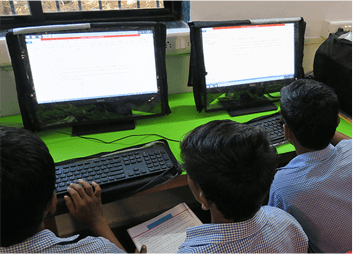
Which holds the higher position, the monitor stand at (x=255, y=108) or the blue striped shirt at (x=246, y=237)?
the monitor stand at (x=255, y=108)

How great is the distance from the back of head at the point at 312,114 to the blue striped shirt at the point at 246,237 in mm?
309

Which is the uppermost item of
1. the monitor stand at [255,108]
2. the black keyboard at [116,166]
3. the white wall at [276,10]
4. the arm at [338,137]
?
the white wall at [276,10]

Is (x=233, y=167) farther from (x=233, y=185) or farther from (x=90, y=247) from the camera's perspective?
(x=90, y=247)

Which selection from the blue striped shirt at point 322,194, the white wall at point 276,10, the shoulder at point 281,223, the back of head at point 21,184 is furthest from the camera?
the white wall at point 276,10

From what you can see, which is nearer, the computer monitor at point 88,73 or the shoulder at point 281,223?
the shoulder at point 281,223

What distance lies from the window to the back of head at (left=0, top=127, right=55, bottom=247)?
108cm

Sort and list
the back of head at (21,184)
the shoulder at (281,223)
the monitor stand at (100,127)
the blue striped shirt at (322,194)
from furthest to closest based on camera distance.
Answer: the monitor stand at (100,127) < the blue striped shirt at (322,194) < the shoulder at (281,223) < the back of head at (21,184)

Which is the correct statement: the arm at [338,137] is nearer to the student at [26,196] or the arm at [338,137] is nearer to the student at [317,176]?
the student at [317,176]

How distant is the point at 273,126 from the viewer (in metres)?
1.19

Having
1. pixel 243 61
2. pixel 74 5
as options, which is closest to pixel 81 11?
pixel 74 5

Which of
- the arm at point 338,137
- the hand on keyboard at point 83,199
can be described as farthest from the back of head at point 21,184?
the arm at point 338,137

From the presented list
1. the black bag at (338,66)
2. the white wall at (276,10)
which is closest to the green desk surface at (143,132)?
the black bag at (338,66)

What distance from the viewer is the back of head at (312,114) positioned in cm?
88

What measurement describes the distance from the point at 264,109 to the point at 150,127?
1.86ft
